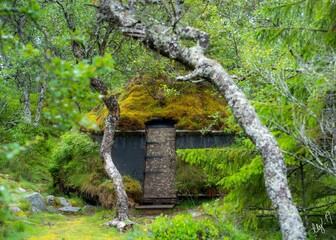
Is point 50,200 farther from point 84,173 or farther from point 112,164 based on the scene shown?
point 112,164

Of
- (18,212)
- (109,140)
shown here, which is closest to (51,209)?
(18,212)

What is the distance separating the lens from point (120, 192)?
10.0 meters

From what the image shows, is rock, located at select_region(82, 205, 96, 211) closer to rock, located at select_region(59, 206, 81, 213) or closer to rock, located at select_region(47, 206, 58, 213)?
rock, located at select_region(59, 206, 81, 213)

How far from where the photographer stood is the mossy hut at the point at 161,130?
12.9m

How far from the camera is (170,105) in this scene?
1391 cm

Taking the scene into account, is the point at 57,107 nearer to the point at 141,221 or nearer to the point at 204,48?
the point at 204,48

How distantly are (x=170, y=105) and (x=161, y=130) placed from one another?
998 millimetres

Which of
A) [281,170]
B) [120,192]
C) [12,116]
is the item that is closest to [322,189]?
[281,170]

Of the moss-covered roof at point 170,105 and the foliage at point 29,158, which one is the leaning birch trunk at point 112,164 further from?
the foliage at point 29,158

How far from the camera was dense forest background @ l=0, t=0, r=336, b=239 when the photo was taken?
3033 millimetres

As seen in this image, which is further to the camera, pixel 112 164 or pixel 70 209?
pixel 70 209

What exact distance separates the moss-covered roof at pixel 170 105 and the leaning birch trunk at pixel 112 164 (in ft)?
8.08

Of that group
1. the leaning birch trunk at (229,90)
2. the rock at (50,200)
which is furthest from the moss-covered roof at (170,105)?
the leaning birch trunk at (229,90)

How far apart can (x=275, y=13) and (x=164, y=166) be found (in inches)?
282
